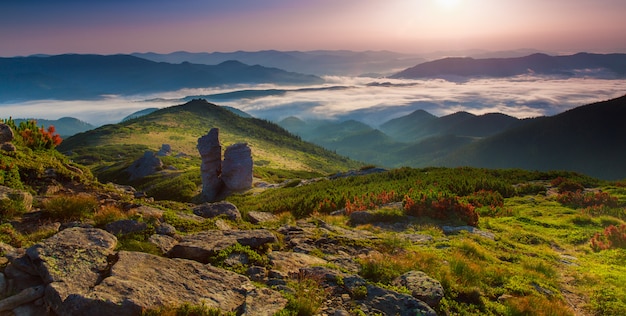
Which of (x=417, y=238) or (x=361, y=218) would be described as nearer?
(x=417, y=238)

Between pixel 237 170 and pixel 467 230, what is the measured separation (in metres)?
47.5

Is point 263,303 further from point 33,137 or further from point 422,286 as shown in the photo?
point 33,137

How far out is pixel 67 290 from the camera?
7027 mm

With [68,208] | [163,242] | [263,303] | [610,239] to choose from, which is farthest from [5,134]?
[610,239]

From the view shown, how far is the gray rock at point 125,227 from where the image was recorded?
34.0 ft

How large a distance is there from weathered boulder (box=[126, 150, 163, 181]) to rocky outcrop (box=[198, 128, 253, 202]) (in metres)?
29.6

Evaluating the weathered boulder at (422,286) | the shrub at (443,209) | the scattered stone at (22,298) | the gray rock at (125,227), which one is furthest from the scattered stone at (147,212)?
the shrub at (443,209)

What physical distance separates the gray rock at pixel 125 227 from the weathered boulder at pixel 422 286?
735cm

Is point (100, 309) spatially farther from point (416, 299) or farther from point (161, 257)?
point (416, 299)

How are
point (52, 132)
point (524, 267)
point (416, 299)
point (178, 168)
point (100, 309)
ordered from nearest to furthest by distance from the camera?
point (100, 309), point (416, 299), point (524, 267), point (52, 132), point (178, 168)

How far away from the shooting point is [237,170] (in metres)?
60.8

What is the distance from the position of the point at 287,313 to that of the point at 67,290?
4.22 metres

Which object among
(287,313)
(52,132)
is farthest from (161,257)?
(52,132)

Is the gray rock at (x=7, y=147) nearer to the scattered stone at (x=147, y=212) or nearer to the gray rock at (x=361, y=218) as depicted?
the scattered stone at (x=147, y=212)
